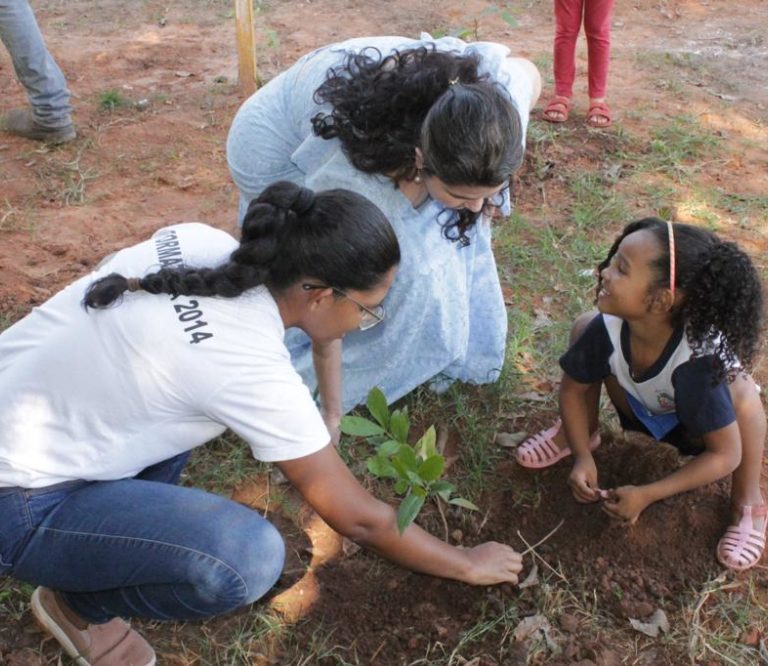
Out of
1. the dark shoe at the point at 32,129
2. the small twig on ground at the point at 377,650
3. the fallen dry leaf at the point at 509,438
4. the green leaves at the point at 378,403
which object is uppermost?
the green leaves at the point at 378,403

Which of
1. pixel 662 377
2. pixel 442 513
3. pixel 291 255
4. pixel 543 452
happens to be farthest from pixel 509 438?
pixel 291 255

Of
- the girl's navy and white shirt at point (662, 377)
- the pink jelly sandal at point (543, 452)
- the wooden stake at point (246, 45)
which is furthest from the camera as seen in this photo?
the wooden stake at point (246, 45)

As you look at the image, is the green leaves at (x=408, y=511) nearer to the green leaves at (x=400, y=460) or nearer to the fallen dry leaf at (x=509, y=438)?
the green leaves at (x=400, y=460)

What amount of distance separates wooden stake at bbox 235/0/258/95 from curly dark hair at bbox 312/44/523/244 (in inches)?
82.0

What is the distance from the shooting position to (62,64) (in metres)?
5.23

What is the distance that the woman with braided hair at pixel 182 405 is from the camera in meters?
1.50

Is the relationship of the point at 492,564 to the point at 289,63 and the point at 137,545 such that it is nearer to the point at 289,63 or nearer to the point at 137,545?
the point at 137,545

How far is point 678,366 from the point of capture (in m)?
1.90

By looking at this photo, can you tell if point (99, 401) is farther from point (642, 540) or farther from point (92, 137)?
point (92, 137)

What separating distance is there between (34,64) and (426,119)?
2914 mm

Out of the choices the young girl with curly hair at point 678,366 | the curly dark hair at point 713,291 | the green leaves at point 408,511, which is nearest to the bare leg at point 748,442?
the young girl with curly hair at point 678,366

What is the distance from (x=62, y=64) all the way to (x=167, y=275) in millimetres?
4353

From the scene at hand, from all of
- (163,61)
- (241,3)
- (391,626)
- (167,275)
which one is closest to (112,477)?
(167,275)

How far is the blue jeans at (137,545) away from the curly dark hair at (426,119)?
3.05ft
